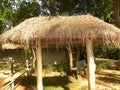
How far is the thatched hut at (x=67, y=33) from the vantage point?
10.5 metres

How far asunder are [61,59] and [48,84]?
530 inches

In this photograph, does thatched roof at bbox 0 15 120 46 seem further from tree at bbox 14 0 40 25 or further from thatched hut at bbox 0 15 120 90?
tree at bbox 14 0 40 25

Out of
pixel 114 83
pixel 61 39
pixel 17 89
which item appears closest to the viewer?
pixel 61 39

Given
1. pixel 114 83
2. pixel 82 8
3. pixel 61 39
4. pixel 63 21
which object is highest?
pixel 82 8

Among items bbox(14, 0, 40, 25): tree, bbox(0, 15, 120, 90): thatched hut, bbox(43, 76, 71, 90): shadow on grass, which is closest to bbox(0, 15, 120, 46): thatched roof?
bbox(0, 15, 120, 90): thatched hut

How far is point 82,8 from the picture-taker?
20.3 meters

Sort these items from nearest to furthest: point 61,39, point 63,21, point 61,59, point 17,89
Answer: point 61,39, point 63,21, point 17,89, point 61,59

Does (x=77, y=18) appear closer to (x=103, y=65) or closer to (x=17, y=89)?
(x=17, y=89)

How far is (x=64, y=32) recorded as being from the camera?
35.1ft

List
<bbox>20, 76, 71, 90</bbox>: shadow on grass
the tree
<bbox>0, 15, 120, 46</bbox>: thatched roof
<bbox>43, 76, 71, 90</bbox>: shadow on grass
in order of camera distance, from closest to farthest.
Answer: <bbox>0, 15, 120, 46</bbox>: thatched roof < <bbox>20, 76, 71, 90</bbox>: shadow on grass < <bbox>43, 76, 71, 90</bbox>: shadow on grass < the tree

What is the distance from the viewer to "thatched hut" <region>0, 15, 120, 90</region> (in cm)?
1054

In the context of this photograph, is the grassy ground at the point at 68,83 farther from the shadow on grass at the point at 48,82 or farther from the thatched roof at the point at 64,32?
the thatched roof at the point at 64,32

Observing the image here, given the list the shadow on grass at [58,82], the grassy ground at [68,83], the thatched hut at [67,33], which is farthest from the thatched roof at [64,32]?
the shadow on grass at [58,82]

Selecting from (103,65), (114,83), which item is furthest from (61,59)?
(114,83)
